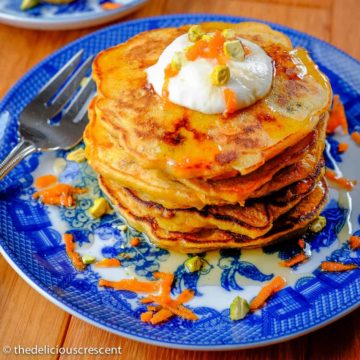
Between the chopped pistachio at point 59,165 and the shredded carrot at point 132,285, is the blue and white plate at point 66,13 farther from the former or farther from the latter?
the shredded carrot at point 132,285

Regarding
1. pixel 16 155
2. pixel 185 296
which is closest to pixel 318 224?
pixel 185 296

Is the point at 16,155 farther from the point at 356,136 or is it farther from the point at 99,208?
the point at 356,136

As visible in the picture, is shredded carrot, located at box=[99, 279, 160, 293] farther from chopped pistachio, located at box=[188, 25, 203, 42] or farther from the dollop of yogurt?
chopped pistachio, located at box=[188, 25, 203, 42]

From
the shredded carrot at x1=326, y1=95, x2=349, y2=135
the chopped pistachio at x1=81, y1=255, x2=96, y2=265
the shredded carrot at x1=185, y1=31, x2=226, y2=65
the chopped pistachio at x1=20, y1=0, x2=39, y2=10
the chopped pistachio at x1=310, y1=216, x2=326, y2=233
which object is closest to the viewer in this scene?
the shredded carrot at x1=185, y1=31, x2=226, y2=65

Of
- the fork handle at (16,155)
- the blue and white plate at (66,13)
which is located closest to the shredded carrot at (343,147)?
the fork handle at (16,155)

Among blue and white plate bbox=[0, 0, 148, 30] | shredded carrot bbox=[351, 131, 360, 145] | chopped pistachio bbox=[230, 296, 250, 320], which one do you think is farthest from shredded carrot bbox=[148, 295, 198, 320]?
blue and white plate bbox=[0, 0, 148, 30]
